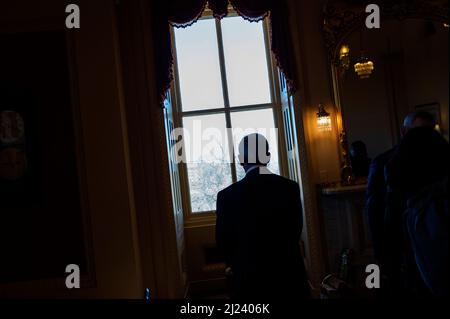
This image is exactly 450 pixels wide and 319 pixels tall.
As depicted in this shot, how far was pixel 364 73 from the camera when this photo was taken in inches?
150

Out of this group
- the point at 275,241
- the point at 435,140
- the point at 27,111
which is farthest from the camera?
the point at 27,111

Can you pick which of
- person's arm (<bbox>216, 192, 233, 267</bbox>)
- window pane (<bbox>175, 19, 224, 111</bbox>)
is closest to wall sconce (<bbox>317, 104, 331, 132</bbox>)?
window pane (<bbox>175, 19, 224, 111</bbox>)

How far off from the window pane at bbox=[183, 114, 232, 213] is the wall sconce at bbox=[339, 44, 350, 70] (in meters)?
1.64

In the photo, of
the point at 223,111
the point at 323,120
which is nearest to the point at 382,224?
the point at 323,120

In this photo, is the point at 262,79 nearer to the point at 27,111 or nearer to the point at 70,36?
the point at 70,36

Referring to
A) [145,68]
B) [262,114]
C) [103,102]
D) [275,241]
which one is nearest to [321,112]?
[262,114]

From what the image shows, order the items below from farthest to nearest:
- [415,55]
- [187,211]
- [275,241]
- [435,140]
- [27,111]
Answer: [187,211]
[27,111]
[275,241]
[415,55]
[435,140]

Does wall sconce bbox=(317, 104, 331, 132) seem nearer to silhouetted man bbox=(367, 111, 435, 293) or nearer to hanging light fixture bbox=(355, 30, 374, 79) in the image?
hanging light fixture bbox=(355, 30, 374, 79)

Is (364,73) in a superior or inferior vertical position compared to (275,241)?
superior

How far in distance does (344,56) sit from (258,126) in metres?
1.45

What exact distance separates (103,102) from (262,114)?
2171mm

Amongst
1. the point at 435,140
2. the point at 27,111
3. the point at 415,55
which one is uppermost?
the point at 27,111
